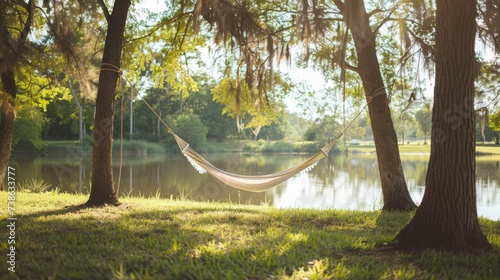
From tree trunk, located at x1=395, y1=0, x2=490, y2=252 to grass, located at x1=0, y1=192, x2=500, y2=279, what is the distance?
0.19 m

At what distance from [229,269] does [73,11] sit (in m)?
4.72

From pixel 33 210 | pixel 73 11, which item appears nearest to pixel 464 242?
pixel 33 210

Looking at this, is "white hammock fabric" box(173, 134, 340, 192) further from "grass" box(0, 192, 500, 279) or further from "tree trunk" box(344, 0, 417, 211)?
"grass" box(0, 192, 500, 279)

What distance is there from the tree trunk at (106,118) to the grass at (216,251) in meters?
0.64

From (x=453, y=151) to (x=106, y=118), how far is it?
3.43 meters

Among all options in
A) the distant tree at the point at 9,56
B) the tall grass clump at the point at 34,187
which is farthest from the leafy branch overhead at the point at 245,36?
the tall grass clump at the point at 34,187

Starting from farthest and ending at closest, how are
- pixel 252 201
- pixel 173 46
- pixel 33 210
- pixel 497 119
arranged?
pixel 252 201 < pixel 497 119 < pixel 173 46 < pixel 33 210

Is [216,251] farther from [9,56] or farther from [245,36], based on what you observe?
[9,56]

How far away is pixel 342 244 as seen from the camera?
2.83m

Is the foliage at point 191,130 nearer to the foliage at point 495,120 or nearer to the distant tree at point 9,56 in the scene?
the distant tree at point 9,56

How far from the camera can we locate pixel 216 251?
2480 millimetres

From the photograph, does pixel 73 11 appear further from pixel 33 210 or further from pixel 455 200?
pixel 455 200

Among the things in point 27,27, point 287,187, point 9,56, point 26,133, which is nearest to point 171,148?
point 26,133

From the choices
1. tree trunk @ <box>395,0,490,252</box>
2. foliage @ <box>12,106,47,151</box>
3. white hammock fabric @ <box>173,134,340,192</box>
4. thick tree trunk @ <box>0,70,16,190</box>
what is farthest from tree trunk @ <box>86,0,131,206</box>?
foliage @ <box>12,106,47,151</box>
